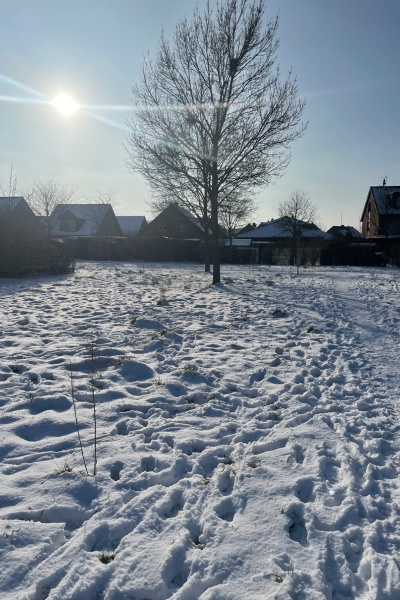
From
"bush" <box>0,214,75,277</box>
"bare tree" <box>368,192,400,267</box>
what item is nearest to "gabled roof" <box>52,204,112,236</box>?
"bush" <box>0,214,75,277</box>

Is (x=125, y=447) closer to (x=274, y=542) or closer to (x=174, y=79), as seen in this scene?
(x=274, y=542)

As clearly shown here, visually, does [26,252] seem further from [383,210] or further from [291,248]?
[383,210]

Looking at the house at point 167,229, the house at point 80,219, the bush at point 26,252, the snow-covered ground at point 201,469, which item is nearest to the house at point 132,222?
the house at point 80,219

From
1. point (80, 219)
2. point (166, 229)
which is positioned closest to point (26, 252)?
point (166, 229)

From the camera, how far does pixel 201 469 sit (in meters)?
2.62

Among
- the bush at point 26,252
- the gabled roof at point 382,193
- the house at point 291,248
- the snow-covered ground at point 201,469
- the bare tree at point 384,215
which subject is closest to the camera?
the snow-covered ground at point 201,469

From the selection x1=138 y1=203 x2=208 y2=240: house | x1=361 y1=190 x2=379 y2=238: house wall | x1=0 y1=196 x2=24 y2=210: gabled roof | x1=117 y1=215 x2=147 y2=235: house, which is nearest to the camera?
x1=0 y1=196 x2=24 y2=210: gabled roof

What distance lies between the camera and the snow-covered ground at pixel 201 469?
1.80m

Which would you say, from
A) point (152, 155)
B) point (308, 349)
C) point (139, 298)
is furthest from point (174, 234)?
point (308, 349)

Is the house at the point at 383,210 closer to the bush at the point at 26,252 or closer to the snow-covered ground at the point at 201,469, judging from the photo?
the bush at the point at 26,252

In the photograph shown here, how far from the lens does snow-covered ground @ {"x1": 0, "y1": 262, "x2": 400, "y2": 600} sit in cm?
180

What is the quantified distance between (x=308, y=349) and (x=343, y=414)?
6.57ft

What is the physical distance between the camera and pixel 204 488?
7.95 ft

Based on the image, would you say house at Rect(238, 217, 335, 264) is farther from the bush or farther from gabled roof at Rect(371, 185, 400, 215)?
the bush
